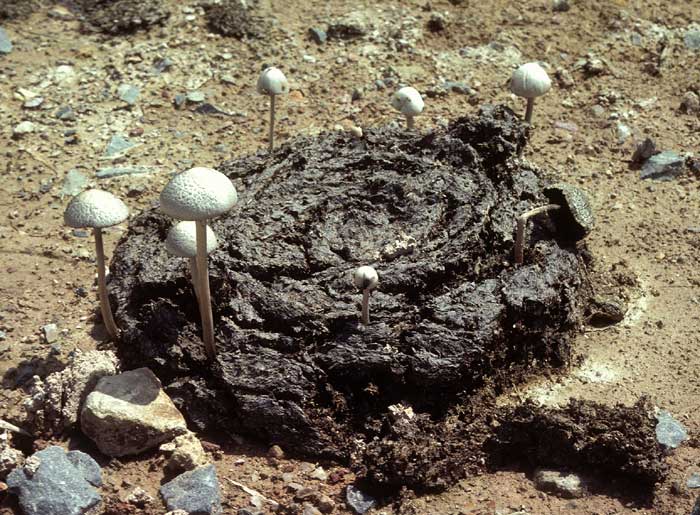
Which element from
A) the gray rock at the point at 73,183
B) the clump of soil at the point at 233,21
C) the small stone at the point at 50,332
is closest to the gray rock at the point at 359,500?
the small stone at the point at 50,332

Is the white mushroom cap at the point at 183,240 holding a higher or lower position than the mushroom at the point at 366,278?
higher

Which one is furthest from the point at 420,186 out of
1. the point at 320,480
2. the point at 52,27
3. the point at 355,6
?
the point at 52,27

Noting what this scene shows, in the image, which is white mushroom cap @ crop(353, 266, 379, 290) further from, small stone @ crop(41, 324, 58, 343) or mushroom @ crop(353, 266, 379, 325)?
small stone @ crop(41, 324, 58, 343)

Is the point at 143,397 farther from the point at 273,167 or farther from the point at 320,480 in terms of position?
the point at 273,167

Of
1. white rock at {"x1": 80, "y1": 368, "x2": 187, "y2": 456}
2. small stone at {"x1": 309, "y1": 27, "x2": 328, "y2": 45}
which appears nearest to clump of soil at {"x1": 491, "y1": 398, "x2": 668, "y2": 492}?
white rock at {"x1": 80, "y1": 368, "x2": 187, "y2": 456}

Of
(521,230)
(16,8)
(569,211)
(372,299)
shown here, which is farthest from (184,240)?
(16,8)

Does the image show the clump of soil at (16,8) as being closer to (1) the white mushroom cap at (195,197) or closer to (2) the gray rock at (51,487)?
(1) the white mushroom cap at (195,197)
